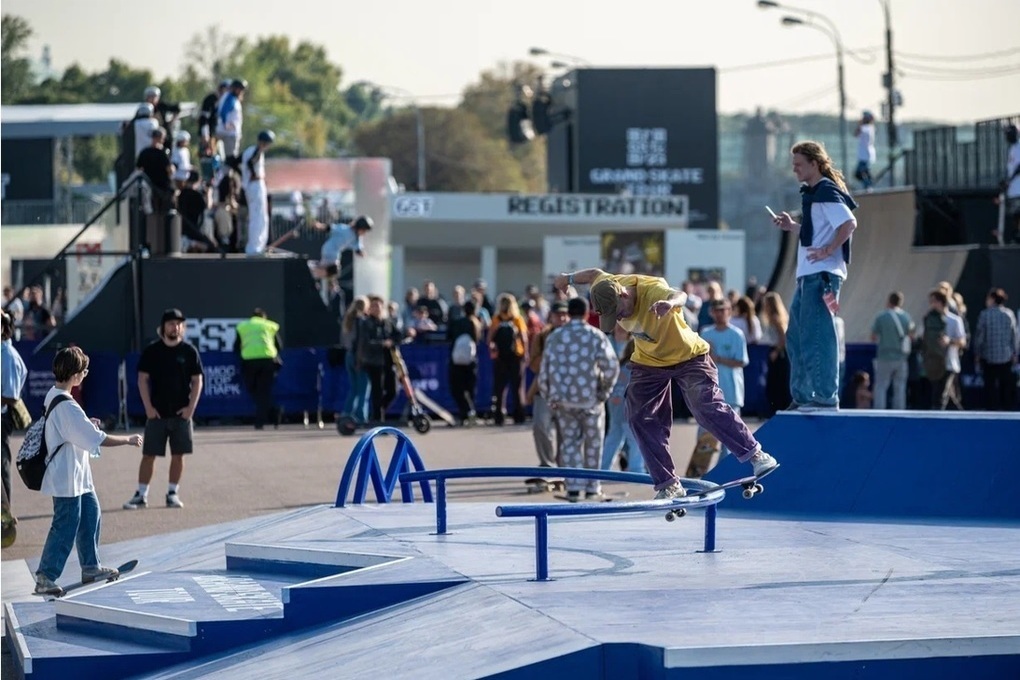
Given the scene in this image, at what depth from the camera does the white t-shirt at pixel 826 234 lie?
10.8 meters

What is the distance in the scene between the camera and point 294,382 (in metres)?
24.7

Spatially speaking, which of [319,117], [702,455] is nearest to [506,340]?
[702,455]

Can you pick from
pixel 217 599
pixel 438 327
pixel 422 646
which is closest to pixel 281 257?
pixel 438 327

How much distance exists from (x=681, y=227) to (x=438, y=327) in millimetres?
23620

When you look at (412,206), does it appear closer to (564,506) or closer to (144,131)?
(144,131)

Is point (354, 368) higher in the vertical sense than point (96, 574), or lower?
higher

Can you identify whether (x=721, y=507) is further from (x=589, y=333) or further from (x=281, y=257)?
(x=281, y=257)

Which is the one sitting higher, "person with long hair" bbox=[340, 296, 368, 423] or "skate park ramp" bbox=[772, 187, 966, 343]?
"skate park ramp" bbox=[772, 187, 966, 343]

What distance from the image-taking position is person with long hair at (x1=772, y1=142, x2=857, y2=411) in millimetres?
10797

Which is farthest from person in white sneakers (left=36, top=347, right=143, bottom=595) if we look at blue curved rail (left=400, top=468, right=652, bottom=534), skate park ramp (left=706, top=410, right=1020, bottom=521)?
skate park ramp (left=706, top=410, right=1020, bottom=521)

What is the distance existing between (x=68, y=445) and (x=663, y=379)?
12.0 ft

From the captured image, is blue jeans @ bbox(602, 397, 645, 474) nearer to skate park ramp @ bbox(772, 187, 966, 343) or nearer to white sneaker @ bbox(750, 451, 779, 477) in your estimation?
white sneaker @ bbox(750, 451, 779, 477)

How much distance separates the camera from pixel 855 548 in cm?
961

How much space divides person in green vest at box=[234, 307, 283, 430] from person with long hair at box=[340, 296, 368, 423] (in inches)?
47.7
